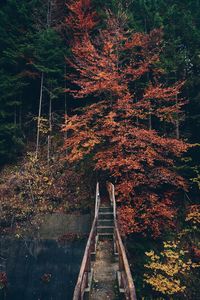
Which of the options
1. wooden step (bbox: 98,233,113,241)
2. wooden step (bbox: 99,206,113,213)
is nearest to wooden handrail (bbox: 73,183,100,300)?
wooden step (bbox: 98,233,113,241)

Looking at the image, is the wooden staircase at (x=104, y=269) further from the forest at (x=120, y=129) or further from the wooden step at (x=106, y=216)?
the forest at (x=120, y=129)

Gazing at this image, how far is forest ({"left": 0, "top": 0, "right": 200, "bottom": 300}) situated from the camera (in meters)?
14.9

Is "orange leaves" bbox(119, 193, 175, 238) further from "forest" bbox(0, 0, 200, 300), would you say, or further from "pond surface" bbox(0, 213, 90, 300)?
"pond surface" bbox(0, 213, 90, 300)

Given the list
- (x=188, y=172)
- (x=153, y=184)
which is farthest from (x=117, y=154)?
(x=188, y=172)

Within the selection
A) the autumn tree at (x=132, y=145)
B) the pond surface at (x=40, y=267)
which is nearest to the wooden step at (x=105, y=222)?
the autumn tree at (x=132, y=145)

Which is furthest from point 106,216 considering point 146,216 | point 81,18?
point 81,18

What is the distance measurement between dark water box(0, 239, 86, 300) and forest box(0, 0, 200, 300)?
56cm

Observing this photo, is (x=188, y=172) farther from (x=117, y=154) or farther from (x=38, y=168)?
(x=38, y=168)

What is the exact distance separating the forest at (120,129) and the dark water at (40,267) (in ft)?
1.84

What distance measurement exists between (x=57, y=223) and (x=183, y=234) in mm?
7799

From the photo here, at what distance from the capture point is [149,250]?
14.5 m

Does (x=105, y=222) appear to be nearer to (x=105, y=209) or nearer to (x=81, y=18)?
(x=105, y=209)

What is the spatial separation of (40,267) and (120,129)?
884 cm

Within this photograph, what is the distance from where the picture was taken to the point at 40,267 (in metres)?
14.3
